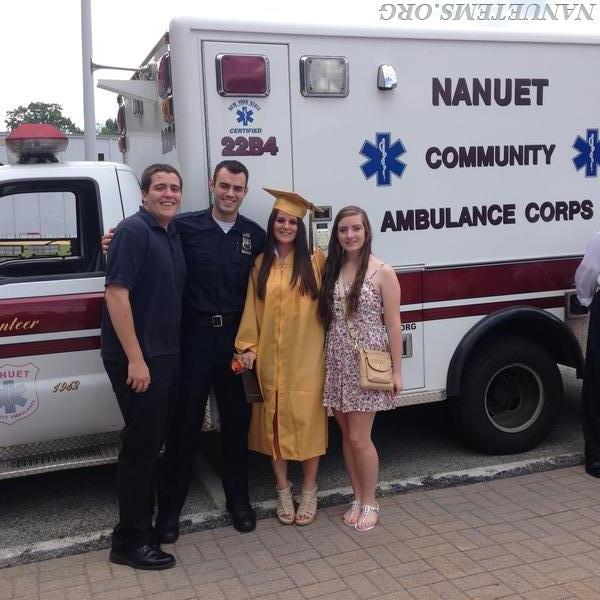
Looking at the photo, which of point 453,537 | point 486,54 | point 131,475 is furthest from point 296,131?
point 453,537

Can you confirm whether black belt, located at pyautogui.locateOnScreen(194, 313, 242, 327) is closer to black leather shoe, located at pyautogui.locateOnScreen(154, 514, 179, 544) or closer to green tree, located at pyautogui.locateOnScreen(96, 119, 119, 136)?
black leather shoe, located at pyautogui.locateOnScreen(154, 514, 179, 544)

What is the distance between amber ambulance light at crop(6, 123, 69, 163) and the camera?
404cm

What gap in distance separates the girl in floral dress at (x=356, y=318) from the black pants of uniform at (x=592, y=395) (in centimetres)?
148

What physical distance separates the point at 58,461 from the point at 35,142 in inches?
67.7

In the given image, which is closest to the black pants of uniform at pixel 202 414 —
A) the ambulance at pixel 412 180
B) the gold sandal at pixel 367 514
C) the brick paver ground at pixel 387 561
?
the brick paver ground at pixel 387 561

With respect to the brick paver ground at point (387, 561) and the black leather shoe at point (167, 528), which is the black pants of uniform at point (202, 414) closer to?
the black leather shoe at point (167, 528)

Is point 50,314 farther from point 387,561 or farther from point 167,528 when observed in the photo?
point 387,561

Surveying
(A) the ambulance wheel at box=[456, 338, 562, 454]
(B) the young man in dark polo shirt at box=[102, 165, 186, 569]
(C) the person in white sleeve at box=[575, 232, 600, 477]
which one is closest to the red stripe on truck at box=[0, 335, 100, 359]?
(B) the young man in dark polo shirt at box=[102, 165, 186, 569]

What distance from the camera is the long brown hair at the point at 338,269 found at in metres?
3.78

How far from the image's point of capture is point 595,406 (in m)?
4.64

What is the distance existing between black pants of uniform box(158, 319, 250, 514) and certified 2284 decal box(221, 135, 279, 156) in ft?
3.09

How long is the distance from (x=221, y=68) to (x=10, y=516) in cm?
274

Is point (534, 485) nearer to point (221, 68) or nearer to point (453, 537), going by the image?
point (453, 537)

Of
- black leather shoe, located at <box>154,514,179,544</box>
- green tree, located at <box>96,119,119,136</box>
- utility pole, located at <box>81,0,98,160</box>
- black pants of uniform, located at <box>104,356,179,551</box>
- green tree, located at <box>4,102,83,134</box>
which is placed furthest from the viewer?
green tree, located at <box>4,102,83,134</box>
